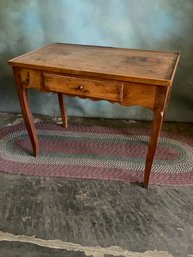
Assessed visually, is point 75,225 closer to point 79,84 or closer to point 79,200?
point 79,200

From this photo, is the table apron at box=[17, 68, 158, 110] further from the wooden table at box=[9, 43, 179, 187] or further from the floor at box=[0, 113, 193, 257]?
the floor at box=[0, 113, 193, 257]

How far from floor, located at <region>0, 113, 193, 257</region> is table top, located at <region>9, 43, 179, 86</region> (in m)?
0.68

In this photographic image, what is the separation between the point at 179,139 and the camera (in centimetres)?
227

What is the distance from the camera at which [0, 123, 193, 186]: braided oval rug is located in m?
1.89

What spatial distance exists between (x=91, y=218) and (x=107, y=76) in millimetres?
737

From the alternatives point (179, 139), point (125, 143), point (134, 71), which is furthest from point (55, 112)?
point (134, 71)

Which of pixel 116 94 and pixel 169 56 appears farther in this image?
pixel 169 56

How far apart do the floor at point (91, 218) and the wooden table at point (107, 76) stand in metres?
0.20

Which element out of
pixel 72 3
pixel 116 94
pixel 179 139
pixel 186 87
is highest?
pixel 72 3

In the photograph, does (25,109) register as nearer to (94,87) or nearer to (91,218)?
(94,87)

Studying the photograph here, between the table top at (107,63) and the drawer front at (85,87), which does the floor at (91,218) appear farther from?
the table top at (107,63)

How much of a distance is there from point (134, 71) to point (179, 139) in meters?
0.95

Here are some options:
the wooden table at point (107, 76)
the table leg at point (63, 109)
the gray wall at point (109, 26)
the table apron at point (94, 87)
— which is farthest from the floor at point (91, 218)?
the gray wall at point (109, 26)

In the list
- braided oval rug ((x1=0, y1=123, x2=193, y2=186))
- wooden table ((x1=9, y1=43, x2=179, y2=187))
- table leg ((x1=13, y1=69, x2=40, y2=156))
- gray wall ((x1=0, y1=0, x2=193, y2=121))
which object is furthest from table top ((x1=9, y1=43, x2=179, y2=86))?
braided oval rug ((x1=0, y1=123, x2=193, y2=186))
